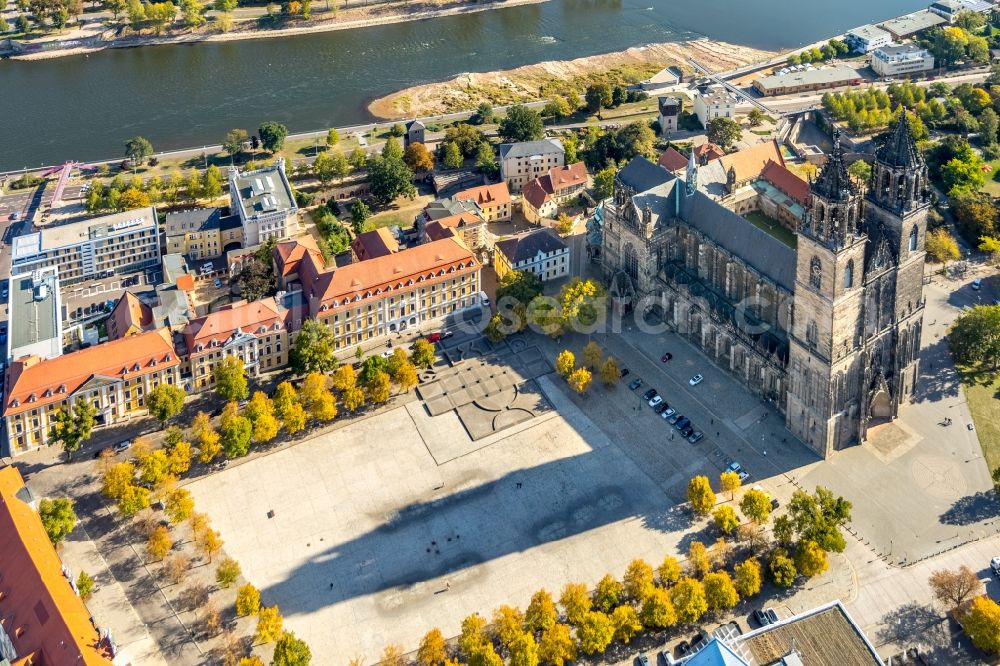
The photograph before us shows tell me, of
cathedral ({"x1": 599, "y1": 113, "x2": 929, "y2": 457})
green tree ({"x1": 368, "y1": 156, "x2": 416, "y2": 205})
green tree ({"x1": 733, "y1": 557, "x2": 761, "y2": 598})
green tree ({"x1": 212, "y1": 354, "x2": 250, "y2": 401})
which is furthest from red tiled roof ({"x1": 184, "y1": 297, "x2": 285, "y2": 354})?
green tree ({"x1": 733, "y1": 557, "x2": 761, "y2": 598})

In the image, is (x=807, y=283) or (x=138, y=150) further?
(x=138, y=150)

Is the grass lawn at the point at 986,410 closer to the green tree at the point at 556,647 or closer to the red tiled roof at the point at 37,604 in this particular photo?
the green tree at the point at 556,647

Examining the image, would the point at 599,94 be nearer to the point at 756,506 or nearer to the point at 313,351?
the point at 313,351

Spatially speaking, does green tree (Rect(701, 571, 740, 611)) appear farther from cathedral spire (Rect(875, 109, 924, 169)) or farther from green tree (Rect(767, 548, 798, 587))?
cathedral spire (Rect(875, 109, 924, 169))

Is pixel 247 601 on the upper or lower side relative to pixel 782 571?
upper

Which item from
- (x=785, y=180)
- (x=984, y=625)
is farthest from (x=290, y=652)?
(x=785, y=180)

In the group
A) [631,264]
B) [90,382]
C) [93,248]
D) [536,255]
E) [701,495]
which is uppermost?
[93,248]

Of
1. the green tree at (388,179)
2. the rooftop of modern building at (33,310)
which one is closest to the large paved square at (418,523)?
the rooftop of modern building at (33,310)
